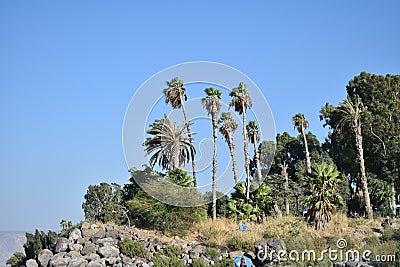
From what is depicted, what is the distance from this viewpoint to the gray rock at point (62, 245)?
2464 centimetres

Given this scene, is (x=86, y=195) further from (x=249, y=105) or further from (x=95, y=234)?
(x=95, y=234)

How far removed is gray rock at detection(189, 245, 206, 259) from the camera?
2394 cm

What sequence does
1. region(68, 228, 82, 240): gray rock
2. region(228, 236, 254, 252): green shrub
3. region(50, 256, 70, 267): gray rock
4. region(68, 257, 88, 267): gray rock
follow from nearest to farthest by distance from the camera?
region(68, 257, 88, 267): gray rock, region(50, 256, 70, 267): gray rock, region(228, 236, 254, 252): green shrub, region(68, 228, 82, 240): gray rock

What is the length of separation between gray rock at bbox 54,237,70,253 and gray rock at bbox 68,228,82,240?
0.47 metres

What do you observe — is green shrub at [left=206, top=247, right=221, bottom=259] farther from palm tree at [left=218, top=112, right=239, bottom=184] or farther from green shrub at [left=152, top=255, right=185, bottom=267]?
palm tree at [left=218, top=112, right=239, bottom=184]

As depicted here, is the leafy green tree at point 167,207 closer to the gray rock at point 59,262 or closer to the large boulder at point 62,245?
the large boulder at point 62,245

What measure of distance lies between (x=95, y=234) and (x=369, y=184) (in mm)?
24509

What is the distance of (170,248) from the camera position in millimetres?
24391

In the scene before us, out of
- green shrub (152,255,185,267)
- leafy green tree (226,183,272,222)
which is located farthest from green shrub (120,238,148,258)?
leafy green tree (226,183,272,222)

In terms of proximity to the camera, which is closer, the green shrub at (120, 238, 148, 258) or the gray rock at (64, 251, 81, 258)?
the gray rock at (64, 251, 81, 258)

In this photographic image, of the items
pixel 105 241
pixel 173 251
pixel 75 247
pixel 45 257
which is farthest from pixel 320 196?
pixel 45 257

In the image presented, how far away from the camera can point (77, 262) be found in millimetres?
22844

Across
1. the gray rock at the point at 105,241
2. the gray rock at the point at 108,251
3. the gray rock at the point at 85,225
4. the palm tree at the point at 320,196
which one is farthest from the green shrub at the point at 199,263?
the palm tree at the point at 320,196

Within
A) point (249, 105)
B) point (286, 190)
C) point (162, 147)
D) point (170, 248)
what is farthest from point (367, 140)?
point (170, 248)
